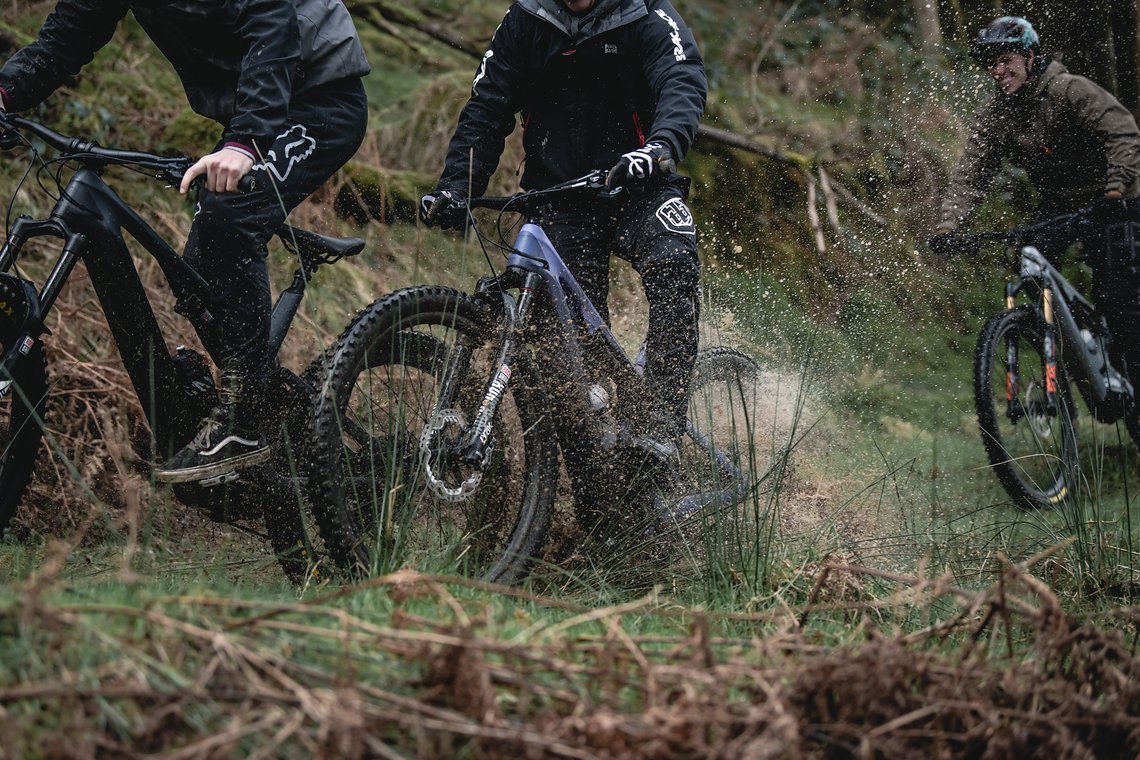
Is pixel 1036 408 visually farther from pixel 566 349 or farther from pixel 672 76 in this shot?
pixel 566 349

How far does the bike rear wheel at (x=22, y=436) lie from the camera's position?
3.60 m

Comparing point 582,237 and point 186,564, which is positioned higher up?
point 582,237

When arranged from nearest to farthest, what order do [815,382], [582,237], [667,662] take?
[667,662]
[582,237]
[815,382]

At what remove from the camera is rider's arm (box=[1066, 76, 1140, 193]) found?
6594mm

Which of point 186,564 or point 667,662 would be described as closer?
point 667,662

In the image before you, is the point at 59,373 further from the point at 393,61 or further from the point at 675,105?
the point at 393,61

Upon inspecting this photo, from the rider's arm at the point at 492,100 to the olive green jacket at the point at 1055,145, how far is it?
11.6 feet

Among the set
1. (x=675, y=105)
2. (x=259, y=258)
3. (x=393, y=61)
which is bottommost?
(x=259, y=258)

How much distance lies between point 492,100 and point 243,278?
53.7 inches

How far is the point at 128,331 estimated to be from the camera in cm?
376

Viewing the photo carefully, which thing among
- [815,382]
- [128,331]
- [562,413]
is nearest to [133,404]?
[128,331]

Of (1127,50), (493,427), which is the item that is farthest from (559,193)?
(1127,50)

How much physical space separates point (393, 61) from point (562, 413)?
580 centimetres

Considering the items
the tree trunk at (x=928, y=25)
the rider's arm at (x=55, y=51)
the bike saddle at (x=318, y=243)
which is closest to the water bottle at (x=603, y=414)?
the bike saddle at (x=318, y=243)
